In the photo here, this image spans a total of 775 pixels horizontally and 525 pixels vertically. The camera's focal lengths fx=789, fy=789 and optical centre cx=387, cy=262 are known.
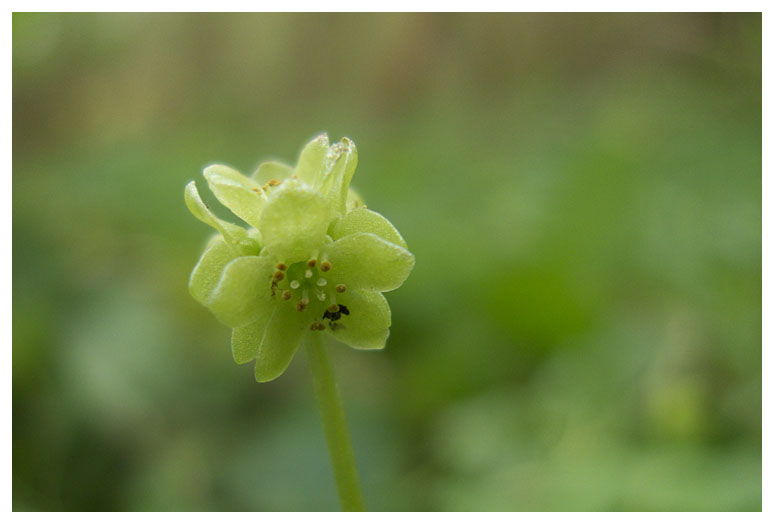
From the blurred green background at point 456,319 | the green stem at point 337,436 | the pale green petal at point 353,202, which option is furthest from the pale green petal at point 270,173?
the blurred green background at point 456,319

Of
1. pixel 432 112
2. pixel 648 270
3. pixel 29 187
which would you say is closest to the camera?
pixel 648 270

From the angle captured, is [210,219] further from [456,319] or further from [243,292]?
[456,319]

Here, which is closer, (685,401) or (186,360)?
(685,401)

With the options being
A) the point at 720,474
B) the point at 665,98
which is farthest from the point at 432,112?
the point at 720,474

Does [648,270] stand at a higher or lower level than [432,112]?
lower

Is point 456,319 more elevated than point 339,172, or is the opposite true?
point 456,319

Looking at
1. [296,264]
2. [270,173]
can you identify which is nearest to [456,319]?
[270,173]

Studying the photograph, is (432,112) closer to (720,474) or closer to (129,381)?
(129,381)

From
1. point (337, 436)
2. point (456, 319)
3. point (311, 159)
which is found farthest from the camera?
point (456, 319)
